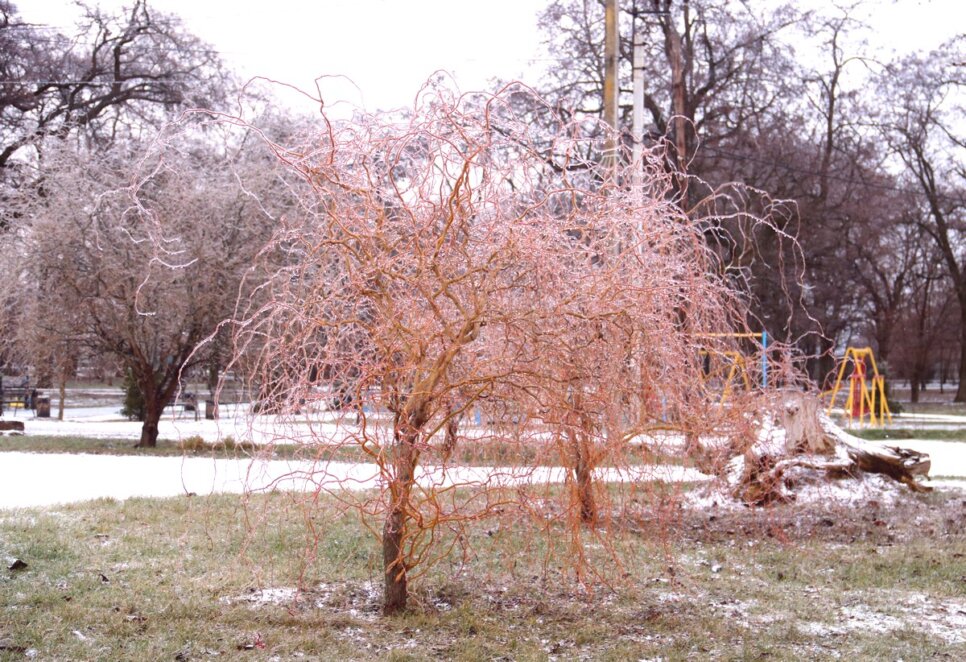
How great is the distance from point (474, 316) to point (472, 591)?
200 cm

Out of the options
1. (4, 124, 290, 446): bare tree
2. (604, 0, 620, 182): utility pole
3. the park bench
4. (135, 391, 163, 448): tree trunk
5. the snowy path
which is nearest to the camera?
the snowy path

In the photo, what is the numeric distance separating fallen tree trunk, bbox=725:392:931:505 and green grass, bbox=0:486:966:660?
0.56m

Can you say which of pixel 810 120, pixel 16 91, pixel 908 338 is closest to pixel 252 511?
pixel 16 91

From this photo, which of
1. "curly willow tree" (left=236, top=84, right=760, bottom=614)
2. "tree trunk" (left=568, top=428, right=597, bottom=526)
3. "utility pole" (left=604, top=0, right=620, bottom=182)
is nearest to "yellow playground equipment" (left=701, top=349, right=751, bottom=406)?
"curly willow tree" (left=236, top=84, right=760, bottom=614)

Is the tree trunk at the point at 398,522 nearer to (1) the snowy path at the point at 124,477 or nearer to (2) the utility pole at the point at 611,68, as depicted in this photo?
(1) the snowy path at the point at 124,477

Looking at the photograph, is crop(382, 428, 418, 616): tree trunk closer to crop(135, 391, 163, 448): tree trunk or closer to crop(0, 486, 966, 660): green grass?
crop(0, 486, 966, 660): green grass

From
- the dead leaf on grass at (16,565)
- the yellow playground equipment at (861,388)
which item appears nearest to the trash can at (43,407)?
the yellow playground equipment at (861,388)

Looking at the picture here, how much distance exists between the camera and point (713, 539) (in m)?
7.70

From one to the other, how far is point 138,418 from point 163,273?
11130 mm

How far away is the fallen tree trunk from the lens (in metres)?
8.40

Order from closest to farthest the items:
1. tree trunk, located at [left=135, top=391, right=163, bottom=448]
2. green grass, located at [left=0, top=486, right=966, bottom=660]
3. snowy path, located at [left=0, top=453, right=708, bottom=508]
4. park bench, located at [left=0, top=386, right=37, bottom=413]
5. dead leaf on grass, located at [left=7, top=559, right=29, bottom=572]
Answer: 1. green grass, located at [left=0, top=486, right=966, bottom=660]
2. dead leaf on grass, located at [left=7, top=559, right=29, bottom=572]
3. snowy path, located at [left=0, top=453, right=708, bottom=508]
4. tree trunk, located at [left=135, top=391, right=163, bottom=448]
5. park bench, located at [left=0, top=386, right=37, bottom=413]

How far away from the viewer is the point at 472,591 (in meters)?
5.81

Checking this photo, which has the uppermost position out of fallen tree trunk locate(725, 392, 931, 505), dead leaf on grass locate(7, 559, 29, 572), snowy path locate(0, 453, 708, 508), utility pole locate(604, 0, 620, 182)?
utility pole locate(604, 0, 620, 182)

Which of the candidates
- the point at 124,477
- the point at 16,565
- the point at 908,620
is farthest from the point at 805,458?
the point at 124,477
